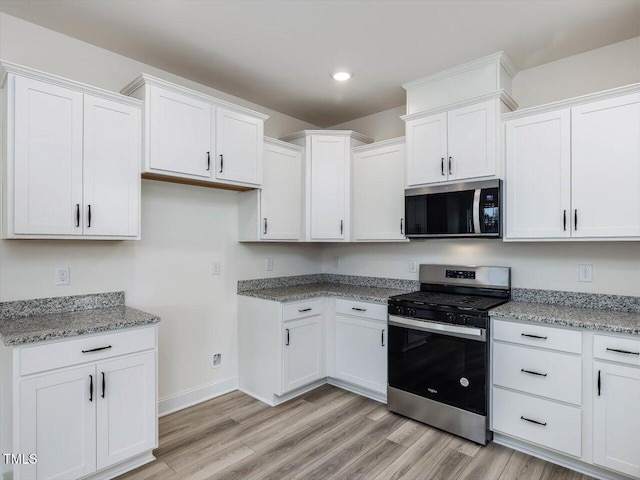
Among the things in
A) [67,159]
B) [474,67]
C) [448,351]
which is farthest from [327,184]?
[67,159]

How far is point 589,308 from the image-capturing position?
2.48 metres

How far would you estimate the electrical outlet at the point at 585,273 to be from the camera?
8.20 ft

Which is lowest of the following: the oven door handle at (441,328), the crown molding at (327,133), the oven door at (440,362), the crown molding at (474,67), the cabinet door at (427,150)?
the oven door at (440,362)

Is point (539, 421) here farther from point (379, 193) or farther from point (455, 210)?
point (379, 193)

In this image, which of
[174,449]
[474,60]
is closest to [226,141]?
[474,60]

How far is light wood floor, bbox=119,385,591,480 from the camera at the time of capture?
7.07ft

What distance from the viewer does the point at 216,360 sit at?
10.6 feet

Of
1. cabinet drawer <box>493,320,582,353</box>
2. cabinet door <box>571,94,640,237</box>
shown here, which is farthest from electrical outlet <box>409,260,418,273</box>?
cabinet door <box>571,94,640,237</box>

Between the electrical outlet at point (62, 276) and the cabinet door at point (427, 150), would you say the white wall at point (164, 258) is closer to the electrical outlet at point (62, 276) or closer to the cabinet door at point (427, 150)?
the electrical outlet at point (62, 276)

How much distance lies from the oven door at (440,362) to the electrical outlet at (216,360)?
1495 millimetres

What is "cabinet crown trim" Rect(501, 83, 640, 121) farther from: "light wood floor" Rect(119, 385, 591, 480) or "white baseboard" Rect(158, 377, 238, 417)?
"white baseboard" Rect(158, 377, 238, 417)

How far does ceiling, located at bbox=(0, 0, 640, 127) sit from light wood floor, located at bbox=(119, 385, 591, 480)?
2.70m

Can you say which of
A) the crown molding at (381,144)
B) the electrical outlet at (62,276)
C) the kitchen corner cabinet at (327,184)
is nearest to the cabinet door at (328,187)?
the kitchen corner cabinet at (327,184)

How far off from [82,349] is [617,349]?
290 cm
